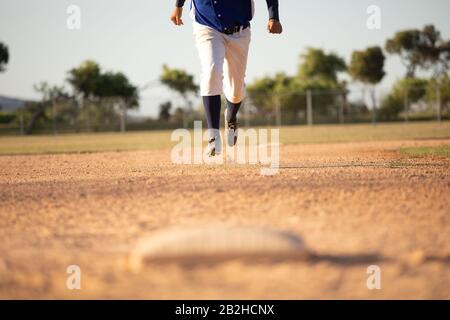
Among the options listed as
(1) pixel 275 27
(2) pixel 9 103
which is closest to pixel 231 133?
(1) pixel 275 27

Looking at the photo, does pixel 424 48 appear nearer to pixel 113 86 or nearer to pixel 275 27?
pixel 113 86

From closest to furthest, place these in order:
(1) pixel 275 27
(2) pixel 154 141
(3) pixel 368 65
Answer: (1) pixel 275 27, (2) pixel 154 141, (3) pixel 368 65

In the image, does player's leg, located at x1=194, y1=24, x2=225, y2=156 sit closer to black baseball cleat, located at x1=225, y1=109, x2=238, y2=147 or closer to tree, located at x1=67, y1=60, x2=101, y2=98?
black baseball cleat, located at x1=225, y1=109, x2=238, y2=147

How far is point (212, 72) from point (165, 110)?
25.8 m

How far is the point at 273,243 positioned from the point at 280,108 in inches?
1180

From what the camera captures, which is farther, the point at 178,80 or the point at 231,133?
the point at 178,80

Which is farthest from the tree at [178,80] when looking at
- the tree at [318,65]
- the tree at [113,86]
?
the tree at [318,65]

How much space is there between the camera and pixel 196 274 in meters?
2.04

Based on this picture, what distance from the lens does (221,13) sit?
5.54 m

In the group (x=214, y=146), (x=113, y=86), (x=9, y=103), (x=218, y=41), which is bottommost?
(x=214, y=146)

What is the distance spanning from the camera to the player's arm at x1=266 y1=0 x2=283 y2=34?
5883 mm

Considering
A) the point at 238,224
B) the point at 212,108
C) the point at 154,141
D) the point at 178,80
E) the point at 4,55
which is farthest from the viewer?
the point at 178,80

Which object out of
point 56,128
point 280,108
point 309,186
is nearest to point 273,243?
point 309,186
